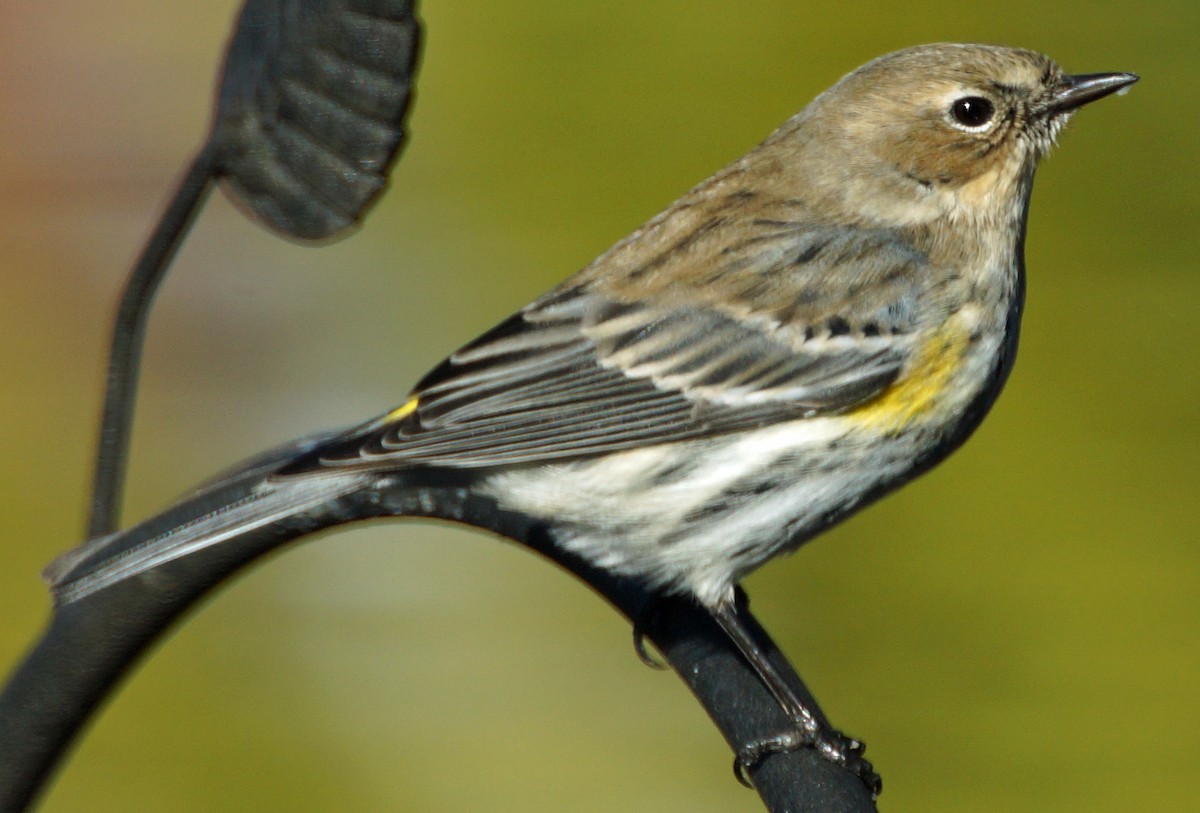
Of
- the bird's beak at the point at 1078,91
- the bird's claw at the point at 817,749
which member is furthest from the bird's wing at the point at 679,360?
the bird's claw at the point at 817,749

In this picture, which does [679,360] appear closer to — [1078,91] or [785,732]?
[785,732]

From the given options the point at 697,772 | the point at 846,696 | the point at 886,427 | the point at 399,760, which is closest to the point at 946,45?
the point at 886,427

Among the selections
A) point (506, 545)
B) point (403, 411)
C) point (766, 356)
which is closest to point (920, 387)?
point (766, 356)

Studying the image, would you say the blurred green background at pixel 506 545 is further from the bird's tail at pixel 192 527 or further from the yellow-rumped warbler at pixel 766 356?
the bird's tail at pixel 192 527

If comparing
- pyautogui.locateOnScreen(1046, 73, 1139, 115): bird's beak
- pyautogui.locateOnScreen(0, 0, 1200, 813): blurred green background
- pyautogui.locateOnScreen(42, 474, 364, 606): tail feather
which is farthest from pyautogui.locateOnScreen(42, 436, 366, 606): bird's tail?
pyautogui.locateOnScreen(0, 0, 1200, 813): blurred green background

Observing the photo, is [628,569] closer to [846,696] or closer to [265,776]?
[846,696]

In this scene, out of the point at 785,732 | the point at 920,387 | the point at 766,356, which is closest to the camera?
the point at 785,732

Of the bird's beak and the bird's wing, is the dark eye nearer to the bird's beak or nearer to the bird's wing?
the bird's beak
